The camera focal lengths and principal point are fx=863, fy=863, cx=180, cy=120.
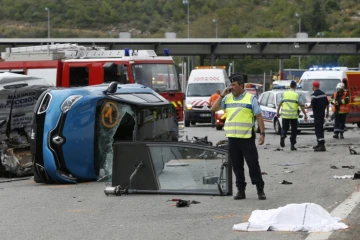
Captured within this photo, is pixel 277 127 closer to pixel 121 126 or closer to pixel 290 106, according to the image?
pixel 290 106

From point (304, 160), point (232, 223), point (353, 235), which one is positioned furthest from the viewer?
point (304, 160)

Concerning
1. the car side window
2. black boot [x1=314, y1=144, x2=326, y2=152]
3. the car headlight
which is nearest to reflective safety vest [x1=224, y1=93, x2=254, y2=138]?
the car headlight

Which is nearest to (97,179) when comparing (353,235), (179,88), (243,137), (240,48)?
(243,137)

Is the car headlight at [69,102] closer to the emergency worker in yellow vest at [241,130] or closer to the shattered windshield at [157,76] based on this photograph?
the emergency worker in yellow vest at [241,130]

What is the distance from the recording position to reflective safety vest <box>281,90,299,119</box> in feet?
76.5

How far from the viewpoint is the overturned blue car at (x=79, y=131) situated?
15.0 meters

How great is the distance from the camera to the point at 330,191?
13.3 metres

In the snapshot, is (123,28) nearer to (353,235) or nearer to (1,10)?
(1,10)

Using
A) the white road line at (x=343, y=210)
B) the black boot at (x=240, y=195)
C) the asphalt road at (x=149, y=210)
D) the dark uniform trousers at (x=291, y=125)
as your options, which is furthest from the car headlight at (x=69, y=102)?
the dark uniform trousers at (x=291, y=125)

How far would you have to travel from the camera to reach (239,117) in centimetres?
1283

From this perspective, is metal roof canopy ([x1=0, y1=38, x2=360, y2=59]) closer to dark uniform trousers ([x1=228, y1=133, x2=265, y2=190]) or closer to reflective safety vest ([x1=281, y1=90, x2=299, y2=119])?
reflective safety vest ([x1=281, y1=90, x2=299, y2=119])

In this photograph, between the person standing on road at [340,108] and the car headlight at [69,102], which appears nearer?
the car headlight at [69,102]

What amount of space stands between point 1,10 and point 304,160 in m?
147

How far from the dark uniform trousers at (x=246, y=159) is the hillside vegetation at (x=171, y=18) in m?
135
